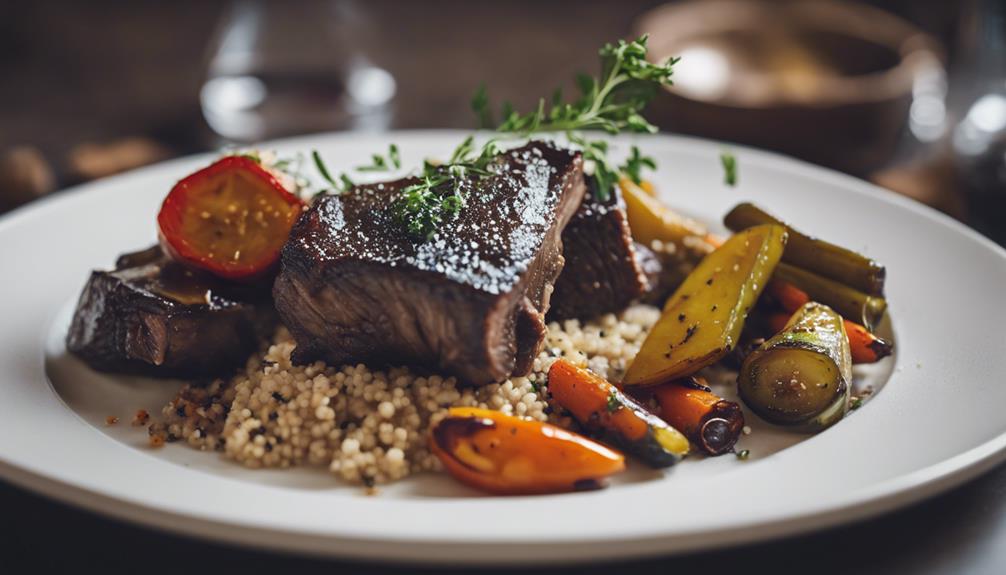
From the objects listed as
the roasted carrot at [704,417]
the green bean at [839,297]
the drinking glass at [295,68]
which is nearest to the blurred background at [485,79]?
the drinking glass at [295,68]

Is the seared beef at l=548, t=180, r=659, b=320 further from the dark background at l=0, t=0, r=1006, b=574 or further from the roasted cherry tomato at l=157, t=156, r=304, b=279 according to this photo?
the dark background at l=0, t=0, r=1006, b=574

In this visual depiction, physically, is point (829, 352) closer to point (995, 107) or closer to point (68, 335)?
point (68, 335)

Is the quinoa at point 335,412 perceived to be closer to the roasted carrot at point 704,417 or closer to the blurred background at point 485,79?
the roasted carrot at point 704,417

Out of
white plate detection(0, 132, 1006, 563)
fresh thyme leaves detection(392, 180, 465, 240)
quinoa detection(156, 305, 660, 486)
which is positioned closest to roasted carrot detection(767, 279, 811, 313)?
white plate detection(0, 132, 1006, 563)

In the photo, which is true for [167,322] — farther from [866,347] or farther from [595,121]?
[866,347]

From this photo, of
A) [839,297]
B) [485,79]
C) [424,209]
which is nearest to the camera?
[424,209]

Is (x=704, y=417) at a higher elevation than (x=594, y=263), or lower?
lower

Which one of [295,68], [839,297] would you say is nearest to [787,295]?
[839,297]

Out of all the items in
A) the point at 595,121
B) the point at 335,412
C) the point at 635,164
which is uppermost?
the point at 595,121
